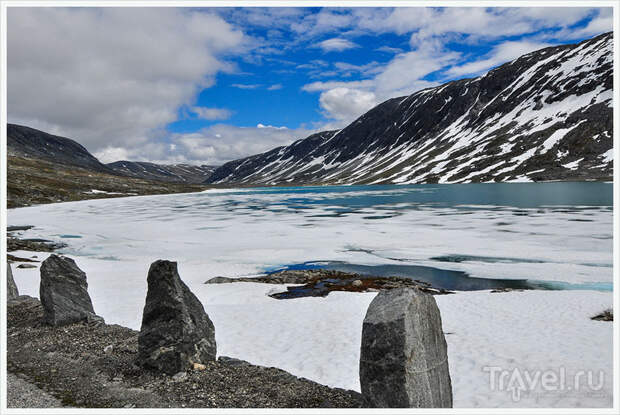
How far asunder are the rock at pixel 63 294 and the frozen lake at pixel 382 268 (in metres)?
2.50

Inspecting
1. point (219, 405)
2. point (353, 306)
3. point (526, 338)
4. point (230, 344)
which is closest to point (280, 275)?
point (353, 306)

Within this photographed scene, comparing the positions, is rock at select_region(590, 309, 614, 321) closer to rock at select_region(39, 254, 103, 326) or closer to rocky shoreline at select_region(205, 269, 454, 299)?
rocky shoreline at select_region(205, 269, 454, 299)

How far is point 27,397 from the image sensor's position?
8930mm

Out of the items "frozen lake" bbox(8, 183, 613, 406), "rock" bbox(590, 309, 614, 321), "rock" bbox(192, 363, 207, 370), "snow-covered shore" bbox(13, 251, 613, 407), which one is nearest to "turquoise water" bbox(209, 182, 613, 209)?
"frozen lake" bbox(8, 183, 613, 406)

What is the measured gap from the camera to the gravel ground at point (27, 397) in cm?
862

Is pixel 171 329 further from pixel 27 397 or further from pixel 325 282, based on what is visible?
pixel 325 282

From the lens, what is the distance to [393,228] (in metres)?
45.2

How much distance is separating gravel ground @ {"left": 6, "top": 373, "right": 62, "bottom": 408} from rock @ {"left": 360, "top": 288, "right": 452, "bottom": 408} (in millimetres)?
6934

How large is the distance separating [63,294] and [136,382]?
21.8 ft

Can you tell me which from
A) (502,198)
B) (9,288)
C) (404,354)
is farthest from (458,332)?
(502,198)

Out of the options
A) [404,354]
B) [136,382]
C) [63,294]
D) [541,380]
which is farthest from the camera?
[63,294]

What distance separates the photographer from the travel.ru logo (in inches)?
417

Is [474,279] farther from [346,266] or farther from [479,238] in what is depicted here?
[479,238]

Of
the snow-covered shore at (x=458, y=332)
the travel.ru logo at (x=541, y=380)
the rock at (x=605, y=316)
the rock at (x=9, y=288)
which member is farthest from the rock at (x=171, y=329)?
the rock at (x=605, y=316)
